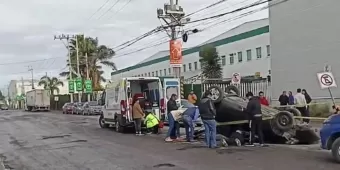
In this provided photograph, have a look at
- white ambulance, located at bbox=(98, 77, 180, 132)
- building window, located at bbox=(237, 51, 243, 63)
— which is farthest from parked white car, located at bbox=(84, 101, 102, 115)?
white ambulance, located at bbox=(98, 77, 180, 132)

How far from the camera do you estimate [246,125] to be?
16.2m

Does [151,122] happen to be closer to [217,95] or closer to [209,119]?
[217,95]

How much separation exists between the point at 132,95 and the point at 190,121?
20.9 ft

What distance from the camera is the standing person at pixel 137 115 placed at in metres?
21.6

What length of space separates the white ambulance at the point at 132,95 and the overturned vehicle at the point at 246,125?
22.0 feet

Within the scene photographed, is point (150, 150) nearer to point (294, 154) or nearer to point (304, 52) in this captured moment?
point (294, 154)

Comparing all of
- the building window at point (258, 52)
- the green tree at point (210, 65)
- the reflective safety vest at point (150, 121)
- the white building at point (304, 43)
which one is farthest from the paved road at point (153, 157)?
the building window at point (258, 52)

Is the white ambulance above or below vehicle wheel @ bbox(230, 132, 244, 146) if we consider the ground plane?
above

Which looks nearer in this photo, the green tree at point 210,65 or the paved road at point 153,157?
the paved road at point 153,157

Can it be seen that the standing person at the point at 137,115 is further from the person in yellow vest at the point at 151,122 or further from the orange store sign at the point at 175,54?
the orange store sign at the point at 175,54

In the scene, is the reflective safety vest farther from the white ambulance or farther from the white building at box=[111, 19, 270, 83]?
the white building at box=[111, 19, 270, 83]

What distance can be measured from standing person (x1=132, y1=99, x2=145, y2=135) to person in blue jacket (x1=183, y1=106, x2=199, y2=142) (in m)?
4.12

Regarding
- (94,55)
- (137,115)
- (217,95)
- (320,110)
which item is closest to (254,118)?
(217,95)

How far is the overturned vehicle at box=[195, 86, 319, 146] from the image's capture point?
15492 mm
